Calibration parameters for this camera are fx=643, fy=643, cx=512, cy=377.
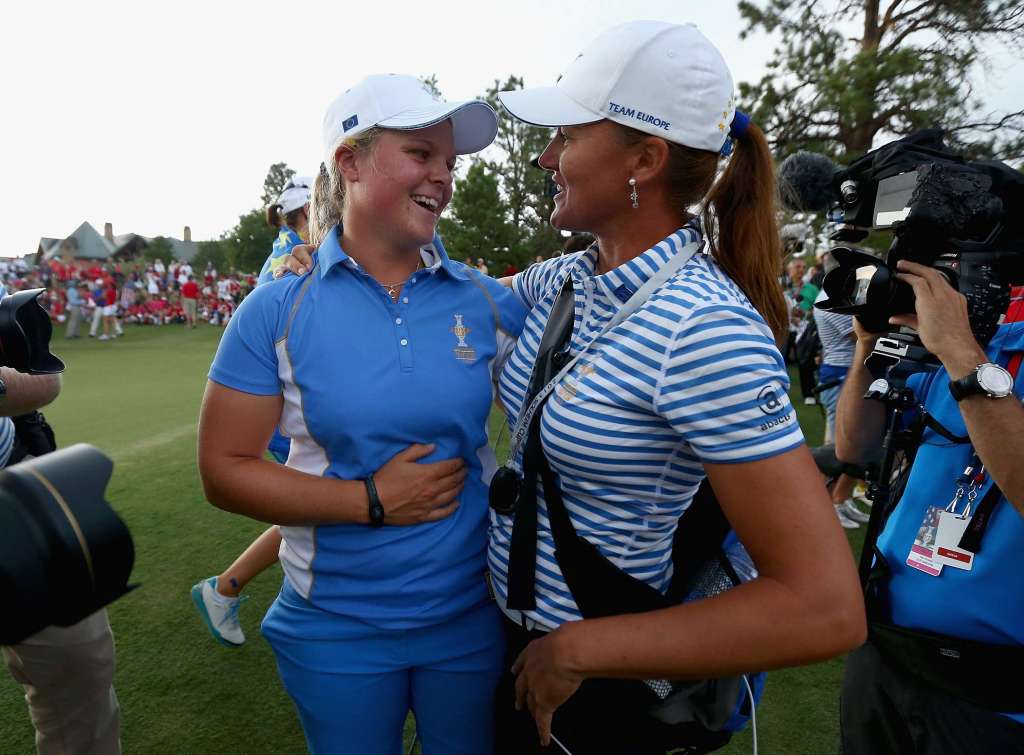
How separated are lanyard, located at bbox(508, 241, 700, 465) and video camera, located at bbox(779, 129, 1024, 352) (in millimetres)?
632

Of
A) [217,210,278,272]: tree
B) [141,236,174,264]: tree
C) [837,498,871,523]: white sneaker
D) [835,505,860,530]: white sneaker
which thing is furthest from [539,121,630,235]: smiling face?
[141,236,174,264]: tree

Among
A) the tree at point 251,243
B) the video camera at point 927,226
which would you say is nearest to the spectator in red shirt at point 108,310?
the video camera at point 927,226

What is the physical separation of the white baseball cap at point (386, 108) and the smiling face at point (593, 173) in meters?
0.40

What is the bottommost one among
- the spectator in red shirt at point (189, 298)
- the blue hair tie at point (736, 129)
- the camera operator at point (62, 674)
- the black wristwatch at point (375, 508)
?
the spectator in red shirt at point (189, 298)

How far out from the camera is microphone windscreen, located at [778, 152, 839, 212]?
7.57 feet

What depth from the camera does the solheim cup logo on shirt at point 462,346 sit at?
5.76 ft

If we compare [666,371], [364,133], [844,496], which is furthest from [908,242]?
[844,496]

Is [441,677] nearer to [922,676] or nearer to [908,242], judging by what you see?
[922,676]

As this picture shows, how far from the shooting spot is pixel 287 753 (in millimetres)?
2746

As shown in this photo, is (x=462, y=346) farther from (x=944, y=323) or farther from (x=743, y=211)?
(x=944, y=323)

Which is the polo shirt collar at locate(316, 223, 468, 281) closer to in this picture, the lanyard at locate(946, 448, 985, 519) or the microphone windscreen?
the microphone windscreen

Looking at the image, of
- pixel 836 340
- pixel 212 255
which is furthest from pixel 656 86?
pixel 212 255

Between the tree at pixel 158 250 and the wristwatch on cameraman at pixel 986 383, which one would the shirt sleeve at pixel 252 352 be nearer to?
the wristwatch on cameraman at pixel 986 383

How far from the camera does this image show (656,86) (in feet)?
4.56
